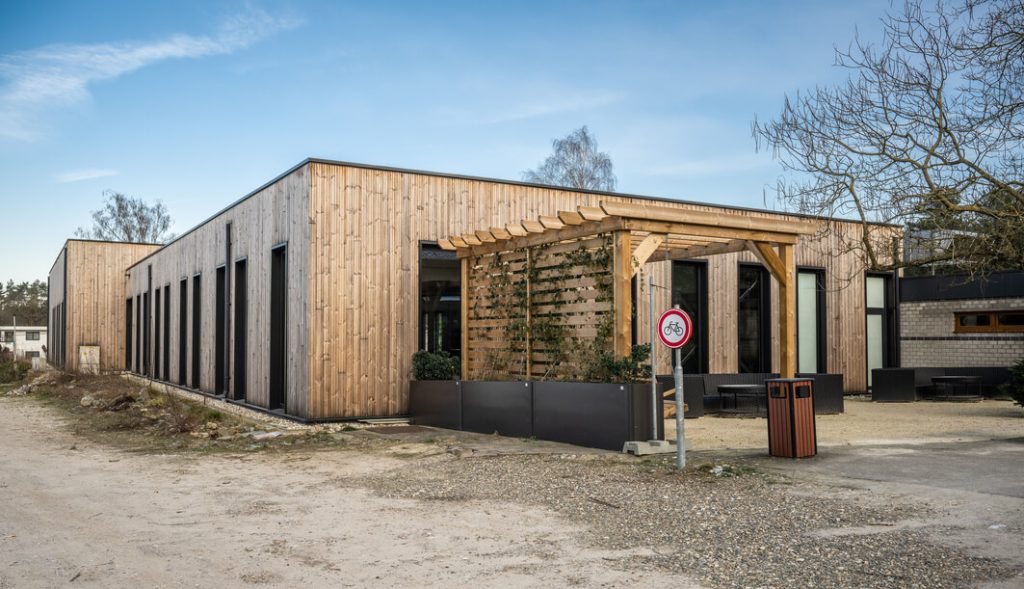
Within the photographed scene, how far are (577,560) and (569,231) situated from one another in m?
6.29

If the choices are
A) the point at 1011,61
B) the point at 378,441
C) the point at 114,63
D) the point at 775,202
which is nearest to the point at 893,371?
the point at 775,202

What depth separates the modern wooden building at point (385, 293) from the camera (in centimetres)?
1298

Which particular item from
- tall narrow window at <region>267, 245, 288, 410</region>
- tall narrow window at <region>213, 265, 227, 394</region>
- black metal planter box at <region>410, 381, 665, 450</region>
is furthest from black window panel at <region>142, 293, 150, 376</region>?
black metal planter box at <region>410, 381, 665, 450</region>

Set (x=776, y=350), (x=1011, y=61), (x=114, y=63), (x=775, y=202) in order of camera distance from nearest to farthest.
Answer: (x=1011, y=61), (x=775, y=202), (x=776, y=350), (x=114, y=63)

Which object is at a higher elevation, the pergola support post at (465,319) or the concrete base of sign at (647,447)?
the pergola support post at (465,319)

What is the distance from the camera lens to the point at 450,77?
18.5 meters

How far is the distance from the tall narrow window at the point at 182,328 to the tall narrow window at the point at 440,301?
1113 centimetres

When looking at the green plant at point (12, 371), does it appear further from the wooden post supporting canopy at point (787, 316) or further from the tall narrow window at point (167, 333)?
the wooden post supporting canopy at point (787, 316)

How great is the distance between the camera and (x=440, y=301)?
14.2m

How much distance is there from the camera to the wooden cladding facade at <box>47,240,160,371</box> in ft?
101

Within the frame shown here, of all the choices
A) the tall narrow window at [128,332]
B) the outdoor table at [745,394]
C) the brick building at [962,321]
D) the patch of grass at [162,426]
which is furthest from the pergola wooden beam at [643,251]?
the tall narrow window at [128,332]

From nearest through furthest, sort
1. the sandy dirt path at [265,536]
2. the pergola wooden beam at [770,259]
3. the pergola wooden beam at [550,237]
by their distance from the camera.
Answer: the sandy dirt path at [265,536] → the pergola wooden beam at [550,237] → the pergola wooden beam at [770,259]

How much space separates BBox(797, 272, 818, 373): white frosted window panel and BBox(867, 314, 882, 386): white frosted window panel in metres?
1.93

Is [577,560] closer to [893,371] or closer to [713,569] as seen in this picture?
[713,569]
